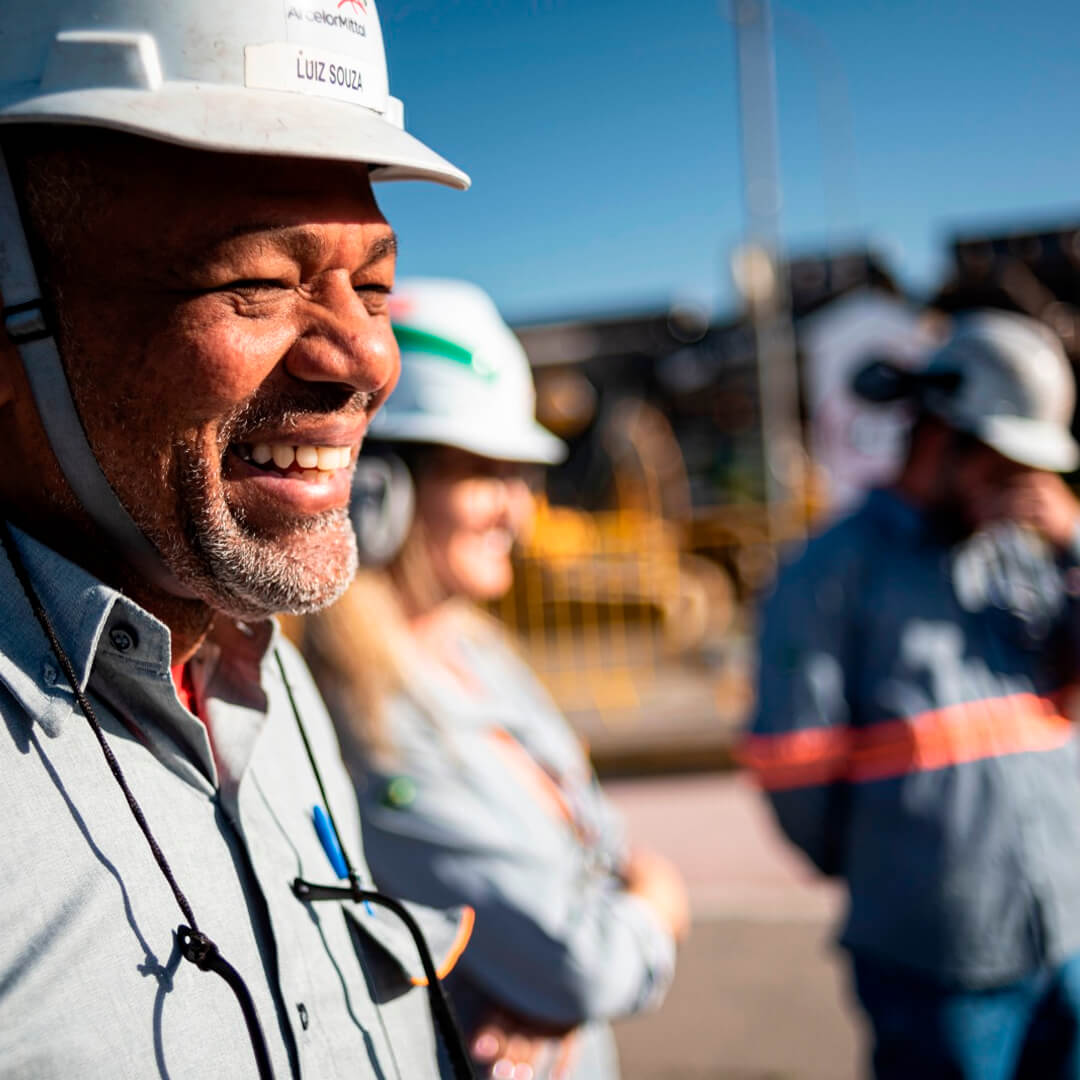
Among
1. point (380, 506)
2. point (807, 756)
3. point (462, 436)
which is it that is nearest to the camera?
point (380, 506)

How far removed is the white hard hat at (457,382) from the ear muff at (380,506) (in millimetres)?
74

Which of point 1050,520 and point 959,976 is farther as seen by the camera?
point 1050,520

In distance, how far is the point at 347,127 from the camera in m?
1.16

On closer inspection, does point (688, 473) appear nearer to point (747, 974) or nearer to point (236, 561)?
point (747, 974)

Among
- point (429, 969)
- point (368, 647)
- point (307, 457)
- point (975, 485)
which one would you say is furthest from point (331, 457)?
point (975, 485)

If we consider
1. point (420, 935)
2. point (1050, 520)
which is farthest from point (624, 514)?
point (420, 935)

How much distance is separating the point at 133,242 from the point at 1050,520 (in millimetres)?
2493

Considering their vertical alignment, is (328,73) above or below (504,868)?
above

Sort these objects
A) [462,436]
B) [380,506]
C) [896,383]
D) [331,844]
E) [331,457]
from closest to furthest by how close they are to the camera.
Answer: [331,457] < [331,844] < [380,506] < [462,436] < [896,383]

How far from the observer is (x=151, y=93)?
1.07 meters

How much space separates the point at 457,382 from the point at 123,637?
143 centimetres

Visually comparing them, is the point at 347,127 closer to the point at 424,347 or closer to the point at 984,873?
the point at 424,347

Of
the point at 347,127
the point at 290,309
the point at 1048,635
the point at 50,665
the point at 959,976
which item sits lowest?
the point at 959,976

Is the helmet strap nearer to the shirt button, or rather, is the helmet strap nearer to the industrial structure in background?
A: the shirt button
